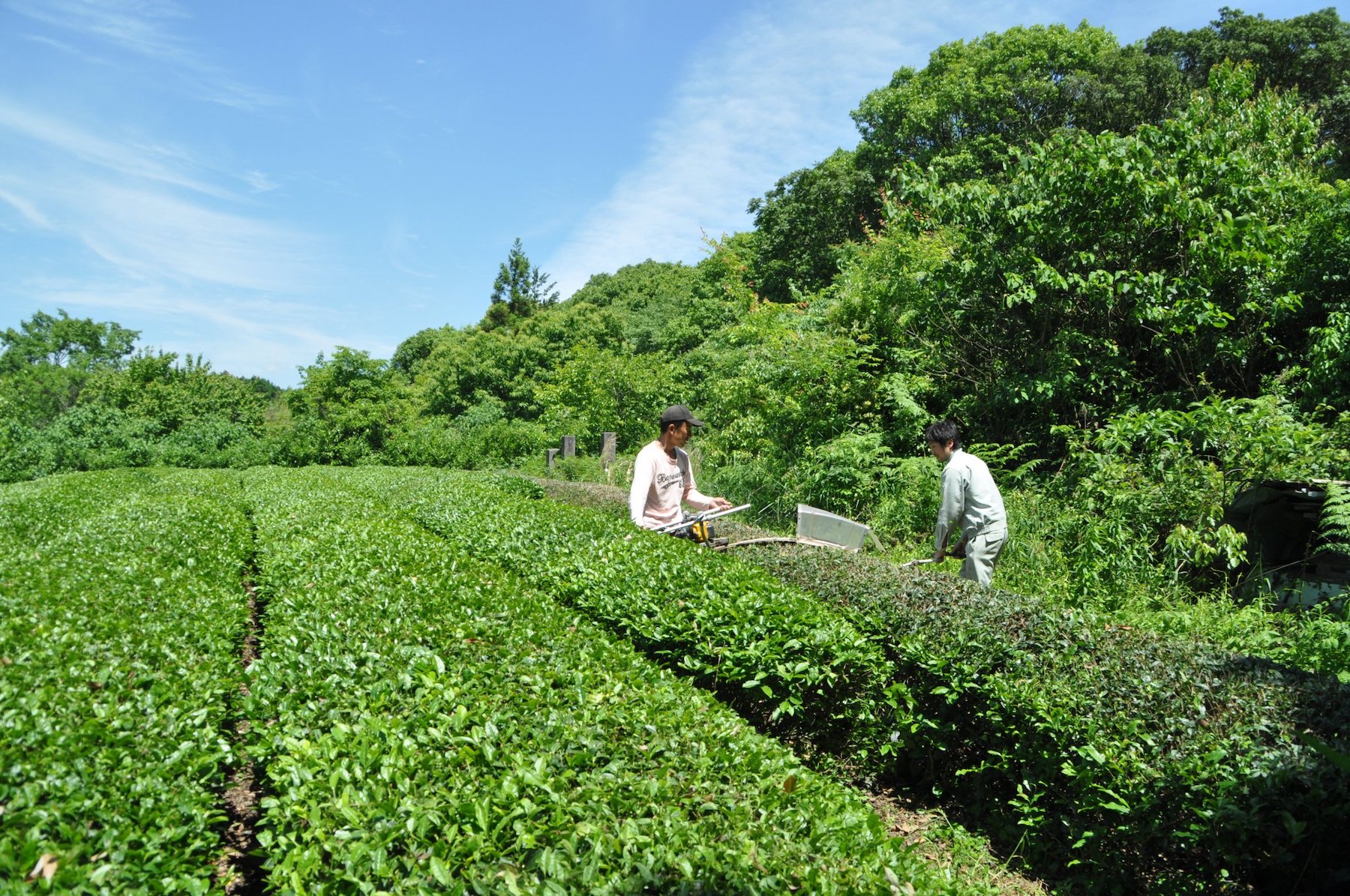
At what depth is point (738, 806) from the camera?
2.52 meters

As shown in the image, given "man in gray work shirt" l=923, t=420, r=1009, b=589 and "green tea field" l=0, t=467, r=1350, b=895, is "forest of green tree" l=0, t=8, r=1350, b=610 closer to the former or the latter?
"man in gray work shirt" l=923, t=420, r=1009, b=589

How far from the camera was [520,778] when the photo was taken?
2.55 metres

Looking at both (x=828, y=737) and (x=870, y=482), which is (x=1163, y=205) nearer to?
(x=870, y=482)

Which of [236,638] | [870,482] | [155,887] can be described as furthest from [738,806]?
[870,482]

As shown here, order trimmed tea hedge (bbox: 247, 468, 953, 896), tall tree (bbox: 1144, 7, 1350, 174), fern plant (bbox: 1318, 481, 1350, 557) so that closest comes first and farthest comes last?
trimmed tea hedge (bbox: 247, 468, 953, 896), fern plant (bbox: 1318, 481, 1350, 557), tall tree (bbox: 1144, 7, 1350, 174)

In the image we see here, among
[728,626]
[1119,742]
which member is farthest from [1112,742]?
[728,626]

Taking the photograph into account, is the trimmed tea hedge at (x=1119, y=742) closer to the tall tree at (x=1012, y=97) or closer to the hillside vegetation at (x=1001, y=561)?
the hillside vegetation at (x=1001, y=561)

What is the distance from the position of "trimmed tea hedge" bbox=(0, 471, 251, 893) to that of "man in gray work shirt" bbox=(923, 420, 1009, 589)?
16.1 ft

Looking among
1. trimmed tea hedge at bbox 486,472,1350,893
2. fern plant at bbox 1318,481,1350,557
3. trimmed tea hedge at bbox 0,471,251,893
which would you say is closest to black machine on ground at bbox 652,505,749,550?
trimmed tea hedge at bbox 486,472,1350,893

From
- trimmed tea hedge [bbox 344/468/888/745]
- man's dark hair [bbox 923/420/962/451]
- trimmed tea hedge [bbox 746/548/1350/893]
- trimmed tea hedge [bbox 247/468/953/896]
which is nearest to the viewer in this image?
trimmed tea hedge [bbox 247/468/953/896]

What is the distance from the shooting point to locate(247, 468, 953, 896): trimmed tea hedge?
2.19 metres

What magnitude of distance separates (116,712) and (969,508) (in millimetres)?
5481

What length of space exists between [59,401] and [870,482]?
208ft

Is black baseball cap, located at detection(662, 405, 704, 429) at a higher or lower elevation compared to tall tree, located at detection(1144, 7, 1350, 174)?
lower
